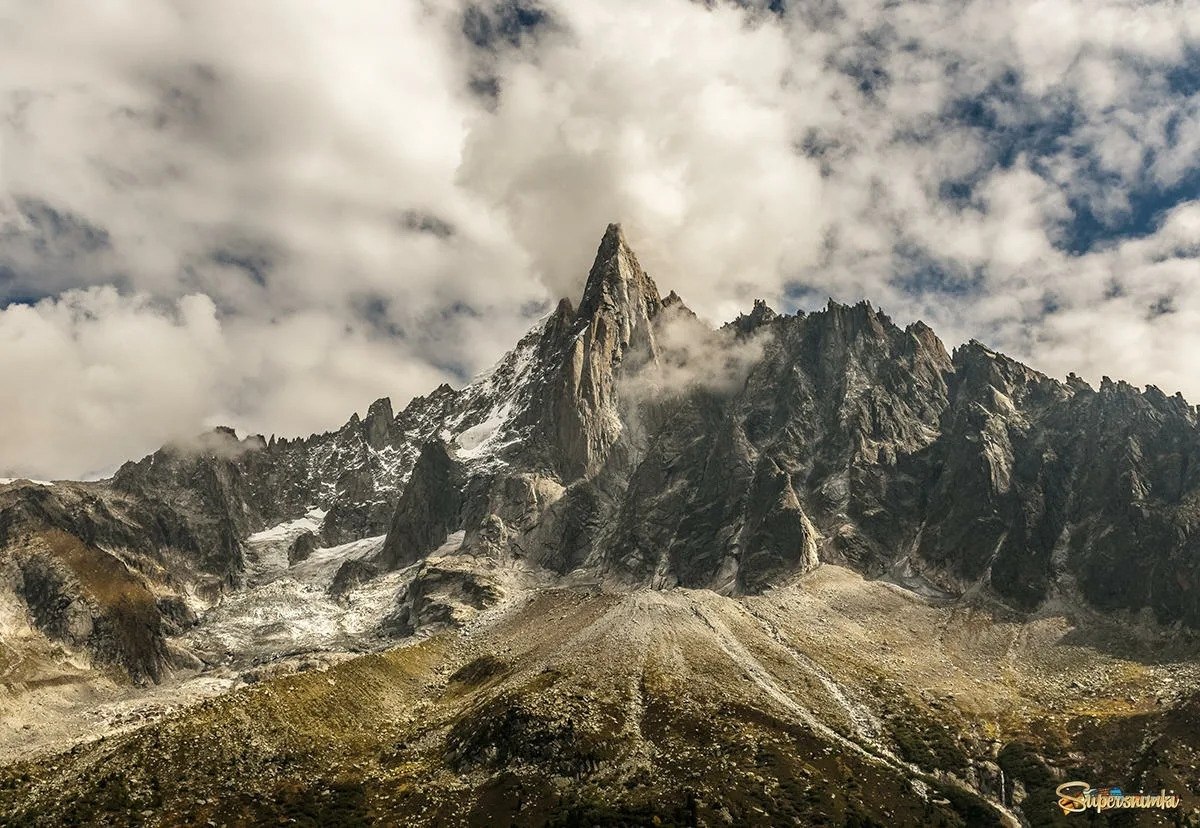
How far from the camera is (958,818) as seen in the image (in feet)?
307

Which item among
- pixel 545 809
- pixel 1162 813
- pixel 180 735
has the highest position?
pixel 180 735

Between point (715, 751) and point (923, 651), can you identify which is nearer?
point (715, 751)

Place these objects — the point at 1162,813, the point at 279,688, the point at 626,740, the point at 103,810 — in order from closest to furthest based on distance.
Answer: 1. the point at 103,810
2. the point at 1162,813
3. the point at 626,740
4. the point at 279,688

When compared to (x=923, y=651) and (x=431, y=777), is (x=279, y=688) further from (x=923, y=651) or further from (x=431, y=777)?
(x=923, y=651)

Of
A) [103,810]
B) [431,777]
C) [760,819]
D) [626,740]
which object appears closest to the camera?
[103,810]

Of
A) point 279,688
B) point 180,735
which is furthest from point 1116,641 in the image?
point 180,735

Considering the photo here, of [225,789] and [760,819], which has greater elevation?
[225,789]

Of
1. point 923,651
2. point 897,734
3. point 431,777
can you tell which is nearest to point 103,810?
point 431,777

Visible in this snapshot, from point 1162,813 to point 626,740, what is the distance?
60.6 meters

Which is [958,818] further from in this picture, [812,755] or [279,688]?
[279,688]

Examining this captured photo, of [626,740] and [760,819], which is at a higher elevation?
[626,740]

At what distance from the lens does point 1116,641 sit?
549 feet

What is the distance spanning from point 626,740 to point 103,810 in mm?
58319

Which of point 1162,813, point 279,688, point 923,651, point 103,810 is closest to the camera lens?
point 103,810
